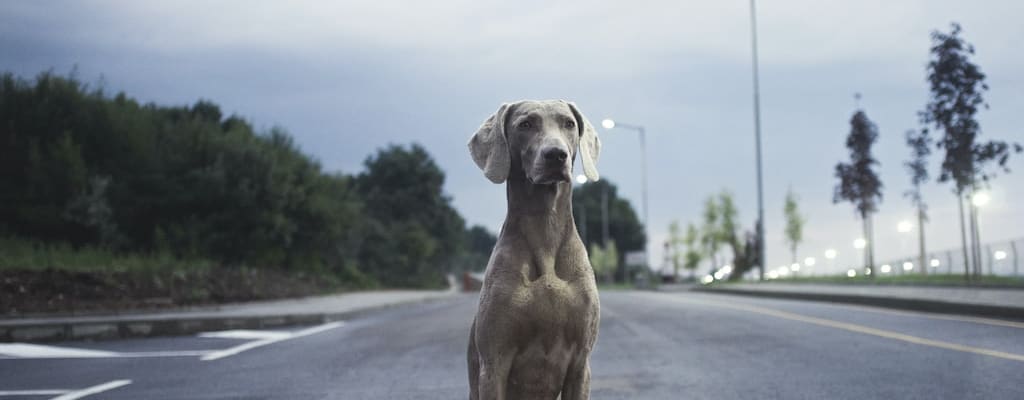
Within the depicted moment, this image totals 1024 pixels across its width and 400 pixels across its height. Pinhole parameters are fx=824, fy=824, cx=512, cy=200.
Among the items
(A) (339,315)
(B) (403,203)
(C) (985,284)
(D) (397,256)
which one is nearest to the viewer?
(A) (339,315)

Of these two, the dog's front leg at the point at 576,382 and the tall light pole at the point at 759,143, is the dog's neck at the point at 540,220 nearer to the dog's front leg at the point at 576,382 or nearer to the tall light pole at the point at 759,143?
the dog's front leg at the point at 576,382

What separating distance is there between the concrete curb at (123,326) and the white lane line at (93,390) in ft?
17.0

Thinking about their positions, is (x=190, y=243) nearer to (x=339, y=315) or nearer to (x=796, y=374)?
(x=339, y=315)

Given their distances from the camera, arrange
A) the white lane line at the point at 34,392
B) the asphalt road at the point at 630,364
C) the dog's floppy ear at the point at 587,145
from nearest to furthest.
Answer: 1. the dog's floppy ear at the point at 587,145
2. the asphalt road at the point at 630,364
3. the white lane line at the point at 34,392

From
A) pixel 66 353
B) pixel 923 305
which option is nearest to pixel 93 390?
pixel 66 353

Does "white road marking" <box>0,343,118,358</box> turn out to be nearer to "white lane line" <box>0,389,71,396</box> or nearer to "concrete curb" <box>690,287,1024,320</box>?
"white lane line" <box>0,389,71,396</box>

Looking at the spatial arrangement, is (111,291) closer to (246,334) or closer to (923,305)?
(246,334)

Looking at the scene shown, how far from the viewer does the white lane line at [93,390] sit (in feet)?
19.5

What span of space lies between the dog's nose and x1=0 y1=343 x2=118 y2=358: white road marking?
8.09 meters

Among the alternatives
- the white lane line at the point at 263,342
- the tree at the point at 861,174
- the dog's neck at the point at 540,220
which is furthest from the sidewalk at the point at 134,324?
the tree at the point at 861,174

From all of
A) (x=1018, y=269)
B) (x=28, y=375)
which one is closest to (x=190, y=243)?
(x=28, y=375)

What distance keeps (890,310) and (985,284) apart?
6.94 m

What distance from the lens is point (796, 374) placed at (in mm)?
6512

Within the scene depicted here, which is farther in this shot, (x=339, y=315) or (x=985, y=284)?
(x=985, y=284)
